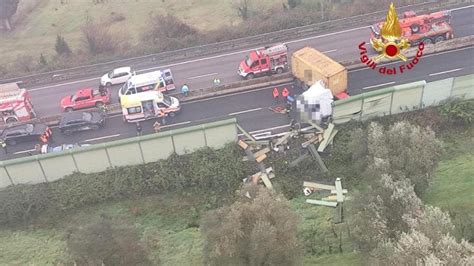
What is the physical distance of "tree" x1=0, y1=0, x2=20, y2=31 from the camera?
196 ft

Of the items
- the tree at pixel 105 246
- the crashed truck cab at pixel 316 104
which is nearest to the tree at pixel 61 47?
the crashed truck cab at pixel 316 104

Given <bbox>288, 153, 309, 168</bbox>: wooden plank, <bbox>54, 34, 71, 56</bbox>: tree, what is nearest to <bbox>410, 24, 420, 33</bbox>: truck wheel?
<bbox>288, 153, 309, 168</bbox>: wooden plank

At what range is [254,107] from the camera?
37.8 metres

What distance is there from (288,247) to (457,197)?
12.1 meters

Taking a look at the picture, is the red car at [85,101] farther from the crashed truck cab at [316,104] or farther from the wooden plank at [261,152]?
the crashed truck cab at [316,104]

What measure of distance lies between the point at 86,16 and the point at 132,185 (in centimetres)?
3690

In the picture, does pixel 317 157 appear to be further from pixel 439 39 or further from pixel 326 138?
pixel 439 39

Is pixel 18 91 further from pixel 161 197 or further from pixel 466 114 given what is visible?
pixel 466 114

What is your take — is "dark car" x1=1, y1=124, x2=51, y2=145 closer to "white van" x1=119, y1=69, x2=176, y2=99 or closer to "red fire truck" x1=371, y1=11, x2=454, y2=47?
"white van" x1=119, y1=69, x2=176, y2=99

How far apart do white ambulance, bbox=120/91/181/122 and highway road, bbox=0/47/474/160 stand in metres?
0.64

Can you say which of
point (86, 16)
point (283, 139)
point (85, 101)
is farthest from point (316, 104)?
point (86, 16)

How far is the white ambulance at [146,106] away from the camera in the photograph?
36844mm

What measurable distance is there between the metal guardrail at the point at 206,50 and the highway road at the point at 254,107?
8.96m

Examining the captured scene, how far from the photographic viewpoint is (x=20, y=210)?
31031mm
